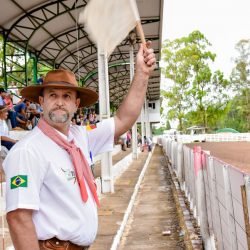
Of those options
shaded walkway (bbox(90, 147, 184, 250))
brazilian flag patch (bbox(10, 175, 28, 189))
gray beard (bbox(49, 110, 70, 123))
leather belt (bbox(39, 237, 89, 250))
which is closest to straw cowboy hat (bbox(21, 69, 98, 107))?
gray beard (bbox(49, 110, 70, 123))

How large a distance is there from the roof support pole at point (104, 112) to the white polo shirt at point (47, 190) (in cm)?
809

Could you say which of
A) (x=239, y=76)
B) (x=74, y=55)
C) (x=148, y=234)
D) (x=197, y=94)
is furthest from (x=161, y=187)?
(x=239, y=76)

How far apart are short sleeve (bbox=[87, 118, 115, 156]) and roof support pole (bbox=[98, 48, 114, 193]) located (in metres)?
7.50

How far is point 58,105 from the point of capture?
2525 mm

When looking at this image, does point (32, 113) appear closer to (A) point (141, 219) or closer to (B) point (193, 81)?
(A) point (141, 219)

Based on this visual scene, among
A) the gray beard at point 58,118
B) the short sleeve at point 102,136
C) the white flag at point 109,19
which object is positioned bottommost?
the short sleeve at point 102,136

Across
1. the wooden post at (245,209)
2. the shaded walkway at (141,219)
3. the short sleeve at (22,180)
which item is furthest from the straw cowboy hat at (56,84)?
→ the shaded walkway at (141,219)

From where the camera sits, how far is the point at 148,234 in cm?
711

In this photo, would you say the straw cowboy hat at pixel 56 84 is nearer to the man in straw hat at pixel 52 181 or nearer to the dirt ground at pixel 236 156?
the man in straw hat at pixel 52 181

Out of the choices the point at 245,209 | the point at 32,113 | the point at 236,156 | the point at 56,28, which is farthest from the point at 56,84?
the point at 236,156

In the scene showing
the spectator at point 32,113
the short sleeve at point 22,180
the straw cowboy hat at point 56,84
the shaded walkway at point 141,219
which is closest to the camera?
the short sleeve at point 22,180

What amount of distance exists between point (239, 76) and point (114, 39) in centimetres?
6885

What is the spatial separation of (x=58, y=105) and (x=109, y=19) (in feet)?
2.44

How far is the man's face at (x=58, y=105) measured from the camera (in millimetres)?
2467
